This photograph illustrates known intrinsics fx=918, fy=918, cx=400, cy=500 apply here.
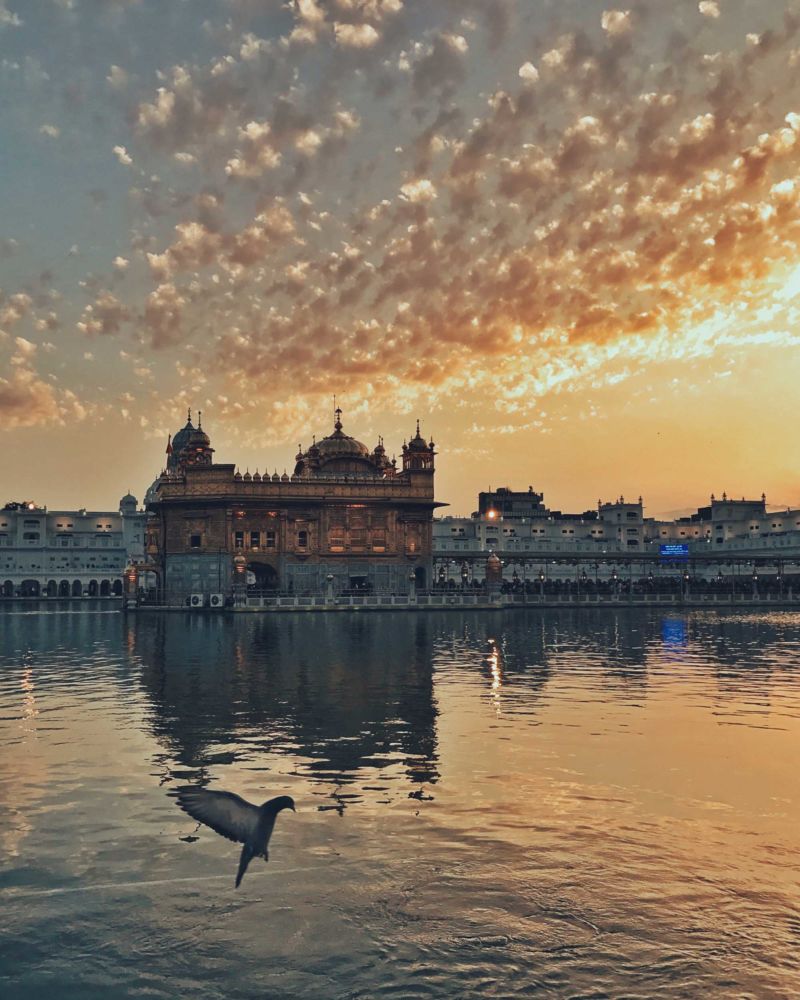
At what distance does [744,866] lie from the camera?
42.0 feet

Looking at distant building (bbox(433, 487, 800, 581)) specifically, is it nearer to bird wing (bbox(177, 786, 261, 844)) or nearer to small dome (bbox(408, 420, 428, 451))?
small dome (bbox(408, 420, 428, 451))

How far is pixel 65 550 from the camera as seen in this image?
533 feet

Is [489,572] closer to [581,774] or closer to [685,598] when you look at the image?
[685,598]

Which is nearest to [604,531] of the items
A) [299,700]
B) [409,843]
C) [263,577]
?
[263,577]

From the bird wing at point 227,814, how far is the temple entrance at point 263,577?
87.2 m

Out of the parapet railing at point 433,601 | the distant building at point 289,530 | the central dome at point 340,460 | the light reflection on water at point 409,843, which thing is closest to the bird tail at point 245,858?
the light reflection on water at point 409,843

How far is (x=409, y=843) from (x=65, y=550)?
6307 inches

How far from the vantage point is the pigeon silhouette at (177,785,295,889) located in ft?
33.4

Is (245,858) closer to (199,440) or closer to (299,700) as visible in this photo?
(299,700)

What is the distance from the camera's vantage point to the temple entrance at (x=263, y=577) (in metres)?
98.8

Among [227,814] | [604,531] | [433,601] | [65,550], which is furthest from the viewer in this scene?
[604,531]

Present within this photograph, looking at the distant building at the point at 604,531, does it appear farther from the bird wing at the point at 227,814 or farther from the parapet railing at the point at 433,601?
the bird wing at the point at 227,814

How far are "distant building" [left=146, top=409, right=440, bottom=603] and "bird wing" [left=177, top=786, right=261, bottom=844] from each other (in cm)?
8403

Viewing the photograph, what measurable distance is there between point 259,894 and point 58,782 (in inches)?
300
